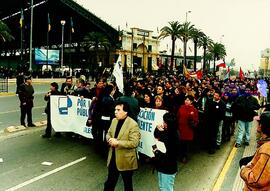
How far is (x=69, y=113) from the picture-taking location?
10.8 meters

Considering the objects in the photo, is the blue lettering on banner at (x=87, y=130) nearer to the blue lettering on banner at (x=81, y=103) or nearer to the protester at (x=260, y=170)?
the blue lettering on banner at (x=81, y=103)

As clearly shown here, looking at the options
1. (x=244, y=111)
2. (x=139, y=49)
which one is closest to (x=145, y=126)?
(x=244, y=111)

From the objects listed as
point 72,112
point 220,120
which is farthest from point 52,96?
point 220,120

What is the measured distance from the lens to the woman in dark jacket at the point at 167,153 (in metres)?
5.36

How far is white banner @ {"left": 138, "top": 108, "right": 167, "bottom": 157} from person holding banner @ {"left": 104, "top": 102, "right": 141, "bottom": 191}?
77.6 inches

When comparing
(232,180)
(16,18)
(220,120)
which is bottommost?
(232,180)

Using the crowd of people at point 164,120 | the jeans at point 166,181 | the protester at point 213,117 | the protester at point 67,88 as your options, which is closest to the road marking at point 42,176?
the crowd of people at point 164,120

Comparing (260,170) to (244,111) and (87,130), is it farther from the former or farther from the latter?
(244,111)

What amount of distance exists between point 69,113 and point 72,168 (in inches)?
108

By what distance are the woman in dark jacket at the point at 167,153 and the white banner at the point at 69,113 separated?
5121 mm

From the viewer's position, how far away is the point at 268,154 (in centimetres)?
338

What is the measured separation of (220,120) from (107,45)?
6279 centimetres

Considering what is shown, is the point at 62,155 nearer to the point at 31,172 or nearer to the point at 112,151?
the point at 31,172

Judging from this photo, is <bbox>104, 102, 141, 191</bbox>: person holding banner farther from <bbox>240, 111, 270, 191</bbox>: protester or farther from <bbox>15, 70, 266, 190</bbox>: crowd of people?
<bbox>240, 111, 270, 191</bbox>: protester
